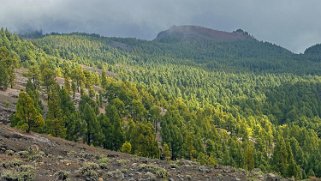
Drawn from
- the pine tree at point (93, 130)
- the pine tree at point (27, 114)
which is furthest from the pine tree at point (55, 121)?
the pine tree at point (27, 114)

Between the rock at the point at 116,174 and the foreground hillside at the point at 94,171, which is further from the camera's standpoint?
the rock at the point at 116,174

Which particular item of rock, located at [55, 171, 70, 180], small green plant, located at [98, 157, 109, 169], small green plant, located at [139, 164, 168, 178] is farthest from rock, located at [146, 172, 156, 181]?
rock, located at [55, 171, 70, 180]

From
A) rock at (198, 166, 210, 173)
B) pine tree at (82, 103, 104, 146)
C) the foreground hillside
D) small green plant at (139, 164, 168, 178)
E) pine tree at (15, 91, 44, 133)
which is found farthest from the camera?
pine tree at (82, 103, 104, 146)

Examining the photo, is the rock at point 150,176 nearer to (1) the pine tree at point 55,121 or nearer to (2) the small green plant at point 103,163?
(2) the small green plant at point 103,163

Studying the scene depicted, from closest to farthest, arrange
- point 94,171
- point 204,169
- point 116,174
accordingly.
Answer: point 94,171
point 116,174
point 204,169

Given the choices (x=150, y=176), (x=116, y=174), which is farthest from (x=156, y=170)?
(x=116, y=174)

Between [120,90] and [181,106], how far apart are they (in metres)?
30.3

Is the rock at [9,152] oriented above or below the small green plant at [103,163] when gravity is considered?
below

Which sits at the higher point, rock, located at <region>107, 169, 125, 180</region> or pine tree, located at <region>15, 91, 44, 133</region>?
pine tree, located at <region>15, 91, 44, 133</region>

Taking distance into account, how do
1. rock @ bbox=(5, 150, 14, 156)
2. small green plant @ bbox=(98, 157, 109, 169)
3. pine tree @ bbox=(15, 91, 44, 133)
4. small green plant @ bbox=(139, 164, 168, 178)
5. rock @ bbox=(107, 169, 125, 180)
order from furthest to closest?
1. pine tree @ bbox=(15, 91, 44, 133)
2. rock @ bbox=(5, 150, 14, 156)
3. small green plant @ bbox=(98, 157, 109, 169)
4. small green plant @ bbox=(139, 164, 168, 178)
5. rock @ bbox=(107, 169, 125, 180)

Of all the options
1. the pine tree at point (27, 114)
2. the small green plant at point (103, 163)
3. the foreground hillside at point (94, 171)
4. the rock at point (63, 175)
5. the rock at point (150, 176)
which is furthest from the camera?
the pine tree at point (27, 114)

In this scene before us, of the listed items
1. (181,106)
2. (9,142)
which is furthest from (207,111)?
(9,142)

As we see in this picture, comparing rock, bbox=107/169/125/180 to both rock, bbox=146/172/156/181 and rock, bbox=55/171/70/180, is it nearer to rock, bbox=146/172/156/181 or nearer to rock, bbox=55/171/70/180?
rock, bbox=146/172/156/181

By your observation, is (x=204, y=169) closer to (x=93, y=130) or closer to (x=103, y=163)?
(x=103, y=163)
